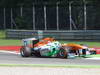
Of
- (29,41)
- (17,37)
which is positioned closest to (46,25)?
(17,37)

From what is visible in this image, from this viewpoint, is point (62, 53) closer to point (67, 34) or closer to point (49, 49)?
point (49, 49)

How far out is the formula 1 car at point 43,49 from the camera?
18.1m

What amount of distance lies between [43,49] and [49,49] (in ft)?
1.06

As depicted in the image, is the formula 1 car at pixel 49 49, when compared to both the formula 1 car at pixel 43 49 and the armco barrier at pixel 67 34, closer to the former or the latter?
the formula 1 car at pixel 43 49

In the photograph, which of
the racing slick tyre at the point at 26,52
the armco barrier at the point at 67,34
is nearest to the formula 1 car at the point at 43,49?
the racing slick tyre at the point at 26,52

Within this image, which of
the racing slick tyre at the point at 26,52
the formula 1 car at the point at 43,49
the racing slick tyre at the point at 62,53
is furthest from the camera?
the racing slick tyre at the point at 26,52

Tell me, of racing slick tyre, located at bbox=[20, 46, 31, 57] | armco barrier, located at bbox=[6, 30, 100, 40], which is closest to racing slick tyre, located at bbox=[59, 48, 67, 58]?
racing slick tyre, located at bbox=[20, 46, 31, 57]

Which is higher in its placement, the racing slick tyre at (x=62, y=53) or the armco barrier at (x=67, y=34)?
the armco barrier at (x=67, y=34)

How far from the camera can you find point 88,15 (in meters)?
35.0

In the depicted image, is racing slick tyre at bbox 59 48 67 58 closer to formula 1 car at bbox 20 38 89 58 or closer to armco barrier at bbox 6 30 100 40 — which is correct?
formula 1 car at bbox 20 38 89 58

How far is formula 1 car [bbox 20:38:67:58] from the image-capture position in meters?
18.1

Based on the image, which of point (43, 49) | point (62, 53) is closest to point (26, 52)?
point (43, 49)
